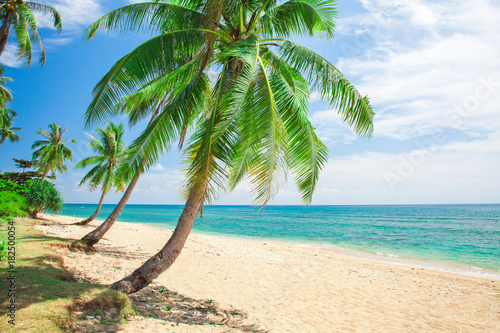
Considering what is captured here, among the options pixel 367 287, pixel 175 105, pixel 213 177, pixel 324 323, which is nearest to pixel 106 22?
pixel 175 105

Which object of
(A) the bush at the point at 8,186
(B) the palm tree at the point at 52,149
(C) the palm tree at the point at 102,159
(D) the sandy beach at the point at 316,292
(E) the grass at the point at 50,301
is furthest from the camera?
(B) the palm tree at the point at 52,149

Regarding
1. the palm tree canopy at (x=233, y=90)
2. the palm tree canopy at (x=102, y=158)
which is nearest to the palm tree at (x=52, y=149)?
the palm tree canopy at (x=102, y=158)

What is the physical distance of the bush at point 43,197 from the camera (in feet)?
54.7

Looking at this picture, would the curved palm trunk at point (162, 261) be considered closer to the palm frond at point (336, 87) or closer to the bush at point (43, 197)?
the palm frond at point (336, 87)

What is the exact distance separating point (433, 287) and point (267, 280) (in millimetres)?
4975

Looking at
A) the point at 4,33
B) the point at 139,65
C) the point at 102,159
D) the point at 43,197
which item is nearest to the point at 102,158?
the point at 102,159

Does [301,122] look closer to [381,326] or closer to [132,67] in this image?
[132,67]

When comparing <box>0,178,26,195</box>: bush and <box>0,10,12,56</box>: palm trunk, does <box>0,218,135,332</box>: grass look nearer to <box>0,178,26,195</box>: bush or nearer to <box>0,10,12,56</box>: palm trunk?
<box>0,178,26,195</box>: bush

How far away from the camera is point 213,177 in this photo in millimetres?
4129

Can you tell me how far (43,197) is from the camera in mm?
17016

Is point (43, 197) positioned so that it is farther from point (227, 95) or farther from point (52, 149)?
point (227, 95)

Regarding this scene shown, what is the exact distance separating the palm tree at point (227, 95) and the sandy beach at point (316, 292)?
227 cm

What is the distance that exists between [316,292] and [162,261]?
14.3 feet

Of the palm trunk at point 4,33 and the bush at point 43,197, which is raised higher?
the palm trunk at point 4,33
